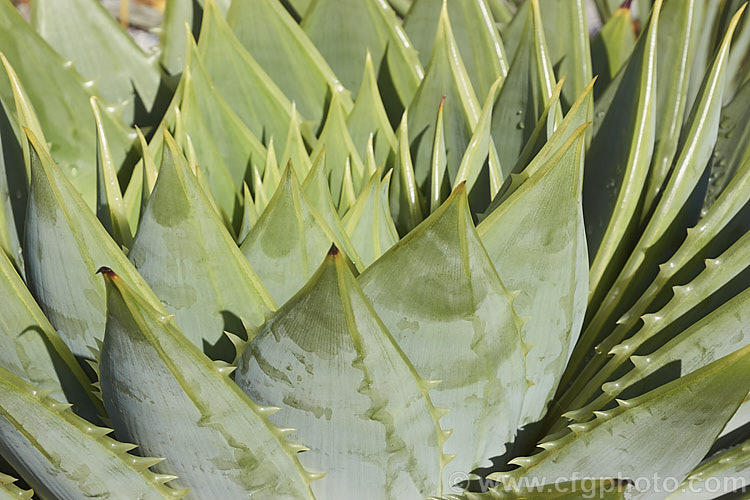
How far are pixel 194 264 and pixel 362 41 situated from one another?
0.52 m

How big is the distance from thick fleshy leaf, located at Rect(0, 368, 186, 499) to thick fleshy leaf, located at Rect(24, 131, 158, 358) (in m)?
0.11

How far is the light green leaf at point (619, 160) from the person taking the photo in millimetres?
848

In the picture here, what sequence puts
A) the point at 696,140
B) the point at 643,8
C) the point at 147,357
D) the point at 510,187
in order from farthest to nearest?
the point at 643,8
the point at 696,140
the point at 510,187
the point at 147,357

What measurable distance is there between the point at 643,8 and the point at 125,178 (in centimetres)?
89

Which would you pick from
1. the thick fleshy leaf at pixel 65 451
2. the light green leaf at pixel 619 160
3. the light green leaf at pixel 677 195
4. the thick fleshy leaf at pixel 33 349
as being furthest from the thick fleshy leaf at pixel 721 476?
the thick fleshy leaf at pixel 33 349

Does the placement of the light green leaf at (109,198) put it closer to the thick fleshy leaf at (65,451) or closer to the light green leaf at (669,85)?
the thick fleshy leaf at (65,451)

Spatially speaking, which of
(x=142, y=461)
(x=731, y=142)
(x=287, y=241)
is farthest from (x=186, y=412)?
(x=731, y=142)

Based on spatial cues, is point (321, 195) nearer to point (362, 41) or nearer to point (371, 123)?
point (371, 123)

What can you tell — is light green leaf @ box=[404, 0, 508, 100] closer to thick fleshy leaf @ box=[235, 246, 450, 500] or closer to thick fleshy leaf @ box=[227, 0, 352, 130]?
thick fleshy leaf @ box=[227, 0, 352, 130]

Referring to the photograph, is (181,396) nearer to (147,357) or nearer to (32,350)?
(147,357)

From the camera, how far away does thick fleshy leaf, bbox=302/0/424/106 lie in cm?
103

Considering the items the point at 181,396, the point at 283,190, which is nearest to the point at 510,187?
the point at 283,190

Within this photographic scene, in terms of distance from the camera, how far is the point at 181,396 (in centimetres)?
58

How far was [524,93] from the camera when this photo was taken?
0.94m
